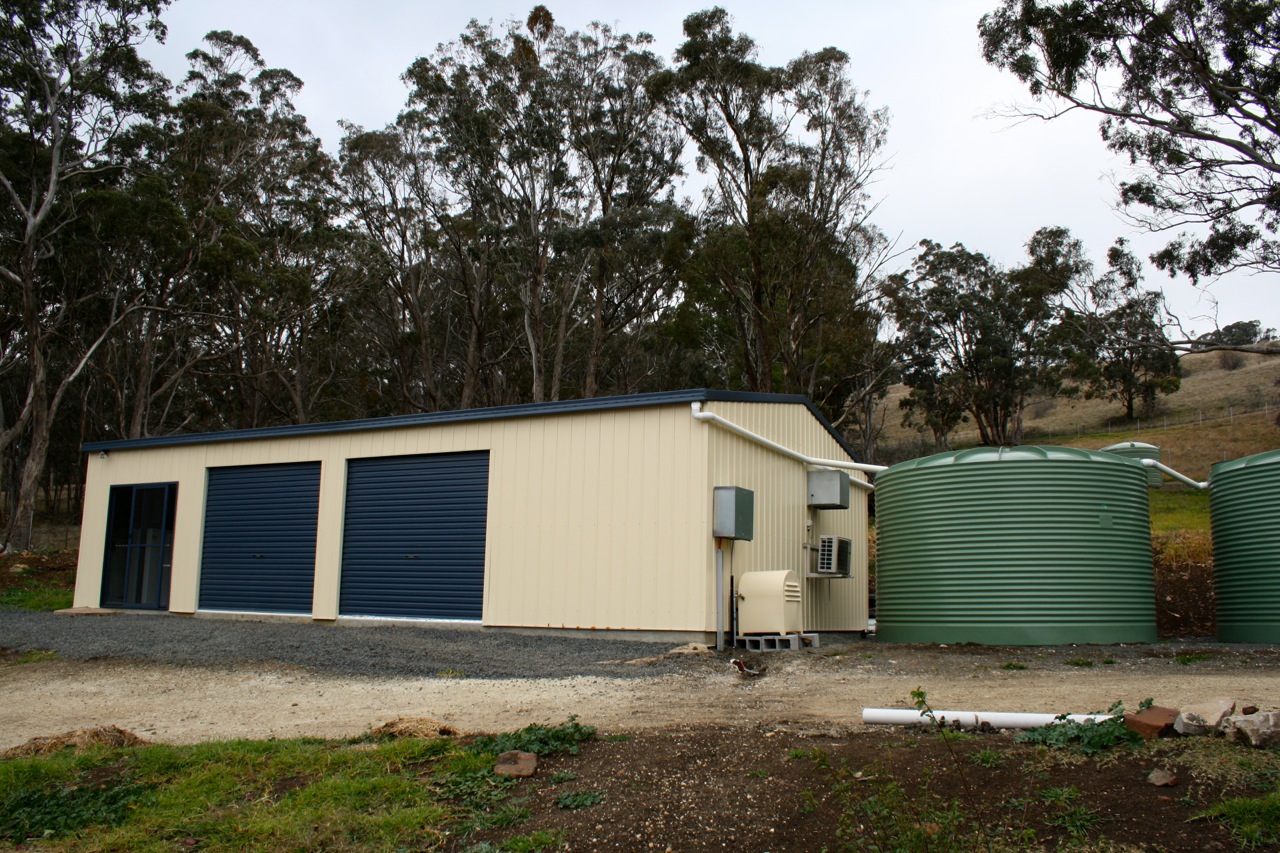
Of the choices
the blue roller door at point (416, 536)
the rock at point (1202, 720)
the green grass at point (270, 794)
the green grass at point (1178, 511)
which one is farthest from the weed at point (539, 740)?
the green grass at point (1178, 511)

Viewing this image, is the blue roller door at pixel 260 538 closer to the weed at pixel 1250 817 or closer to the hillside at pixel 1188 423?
the weed at pixel 1250 817

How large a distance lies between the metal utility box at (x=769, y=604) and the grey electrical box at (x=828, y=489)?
321 cm

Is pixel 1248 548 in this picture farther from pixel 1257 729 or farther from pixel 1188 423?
pixel 1188 423

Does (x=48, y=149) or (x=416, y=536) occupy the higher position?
(x=48, y=149)

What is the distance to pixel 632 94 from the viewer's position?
31469mm

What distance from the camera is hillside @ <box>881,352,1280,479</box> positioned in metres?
39.7

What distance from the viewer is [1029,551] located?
11.6 metres

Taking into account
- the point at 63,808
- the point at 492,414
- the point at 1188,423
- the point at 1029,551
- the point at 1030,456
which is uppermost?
the point at 1188,423

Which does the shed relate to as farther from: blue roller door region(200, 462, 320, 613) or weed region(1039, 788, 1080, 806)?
weed region(1039, 788, 1080, 806)

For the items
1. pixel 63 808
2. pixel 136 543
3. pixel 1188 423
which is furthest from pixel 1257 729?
pixel 1188 423

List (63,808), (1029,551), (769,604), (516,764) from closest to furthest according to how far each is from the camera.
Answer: (63,808), (516,764), (1029,551), (769,604)

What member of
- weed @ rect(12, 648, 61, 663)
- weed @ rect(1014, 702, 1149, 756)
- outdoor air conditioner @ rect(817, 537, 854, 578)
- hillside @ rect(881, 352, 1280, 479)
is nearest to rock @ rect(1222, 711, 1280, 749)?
weed @ rect(1014, 702, 1149, 756)

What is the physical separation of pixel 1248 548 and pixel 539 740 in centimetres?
1044

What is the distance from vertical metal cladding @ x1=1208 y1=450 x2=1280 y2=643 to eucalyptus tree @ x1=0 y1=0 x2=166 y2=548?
26.6 m
